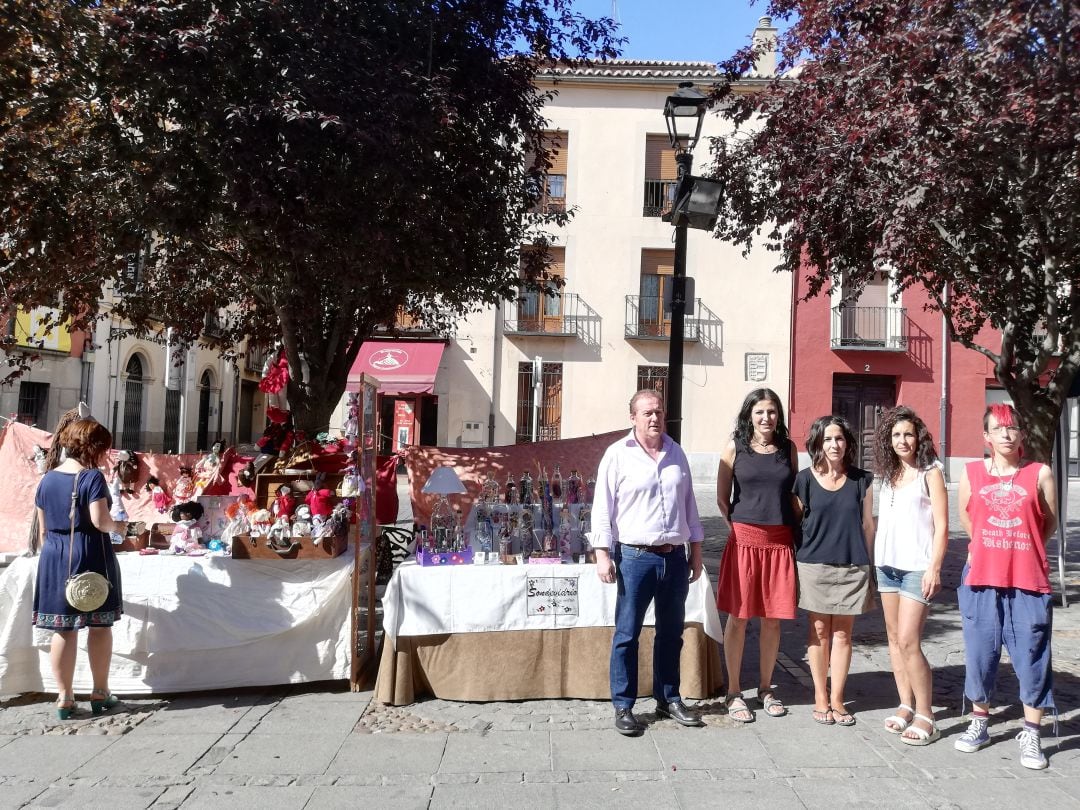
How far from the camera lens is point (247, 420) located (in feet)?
118

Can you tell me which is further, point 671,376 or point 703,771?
point 671,376

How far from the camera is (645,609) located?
4043 mm

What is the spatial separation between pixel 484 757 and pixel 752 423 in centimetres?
210

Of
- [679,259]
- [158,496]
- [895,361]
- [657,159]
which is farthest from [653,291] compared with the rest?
[158,496]

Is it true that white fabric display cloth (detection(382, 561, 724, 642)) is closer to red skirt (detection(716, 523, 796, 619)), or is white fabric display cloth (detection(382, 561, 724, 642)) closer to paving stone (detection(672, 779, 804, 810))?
red skirt (detection(716, 523, 796, 619))

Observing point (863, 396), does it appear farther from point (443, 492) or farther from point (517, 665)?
point (517, 665)

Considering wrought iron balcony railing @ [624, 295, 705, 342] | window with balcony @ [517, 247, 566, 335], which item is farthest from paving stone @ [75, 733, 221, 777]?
wrought iron balcony railing @ [624, 295, 705, 342]

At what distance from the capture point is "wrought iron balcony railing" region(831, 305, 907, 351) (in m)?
20.1

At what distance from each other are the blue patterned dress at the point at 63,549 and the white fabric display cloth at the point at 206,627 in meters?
0.35

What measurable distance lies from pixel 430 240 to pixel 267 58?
5.32ft

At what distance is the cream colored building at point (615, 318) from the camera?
20078mm

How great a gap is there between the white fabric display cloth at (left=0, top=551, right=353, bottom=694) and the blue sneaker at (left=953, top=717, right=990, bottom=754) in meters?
3.17

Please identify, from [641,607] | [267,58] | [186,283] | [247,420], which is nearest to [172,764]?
[641,607]

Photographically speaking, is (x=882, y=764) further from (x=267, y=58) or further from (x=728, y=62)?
(x=728, y=62)
